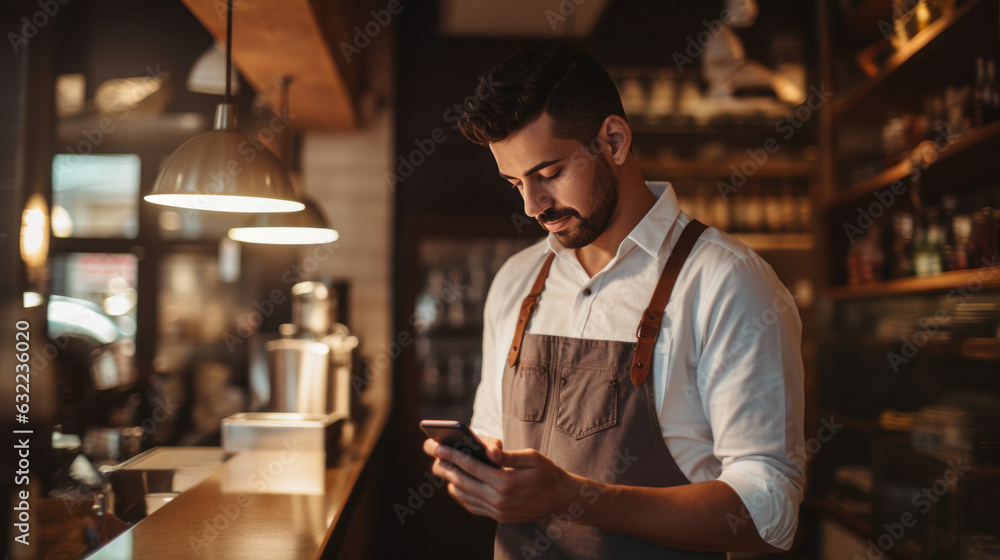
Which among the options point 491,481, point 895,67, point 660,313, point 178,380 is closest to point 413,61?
point 178,380

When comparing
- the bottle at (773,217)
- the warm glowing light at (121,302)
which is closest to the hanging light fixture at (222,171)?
the warm glowing light at (121,302)

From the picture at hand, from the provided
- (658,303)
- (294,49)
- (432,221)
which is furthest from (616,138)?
(432,221)

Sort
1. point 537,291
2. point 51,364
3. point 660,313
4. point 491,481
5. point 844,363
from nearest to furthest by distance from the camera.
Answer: point 491,481, point 660,313, point 537,291, point 51,364, point 844,363

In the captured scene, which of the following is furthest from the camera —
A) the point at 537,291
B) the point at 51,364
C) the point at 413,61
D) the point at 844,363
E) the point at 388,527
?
the point at 413,61

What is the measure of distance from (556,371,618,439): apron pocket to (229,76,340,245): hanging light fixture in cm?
136

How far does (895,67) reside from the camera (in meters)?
2.55

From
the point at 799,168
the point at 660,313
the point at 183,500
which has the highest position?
the point at 799,168

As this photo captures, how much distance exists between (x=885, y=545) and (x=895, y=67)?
1.79 metres

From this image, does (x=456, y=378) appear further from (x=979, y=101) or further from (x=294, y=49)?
(x=979, y=101)

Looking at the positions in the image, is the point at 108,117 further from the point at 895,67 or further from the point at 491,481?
the point at 895,67
